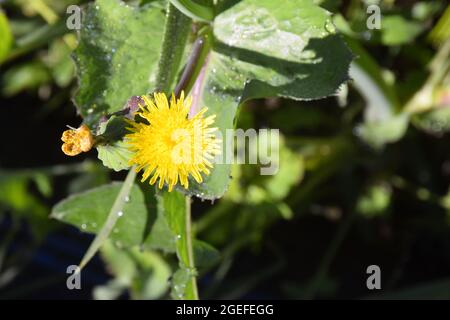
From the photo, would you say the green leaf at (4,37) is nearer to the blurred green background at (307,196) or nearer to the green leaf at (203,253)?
the blurred green background at (307,196)

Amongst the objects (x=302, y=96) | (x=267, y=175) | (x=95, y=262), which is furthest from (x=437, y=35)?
(x=95, y=262)

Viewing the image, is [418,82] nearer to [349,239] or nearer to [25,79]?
[349,239]

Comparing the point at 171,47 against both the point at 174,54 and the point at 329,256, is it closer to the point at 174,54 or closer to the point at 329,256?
the point at 174,54

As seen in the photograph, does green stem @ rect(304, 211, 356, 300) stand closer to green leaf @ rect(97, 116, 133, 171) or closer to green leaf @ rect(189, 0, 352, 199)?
green leaf @ rect(189, 0, 352, 199)

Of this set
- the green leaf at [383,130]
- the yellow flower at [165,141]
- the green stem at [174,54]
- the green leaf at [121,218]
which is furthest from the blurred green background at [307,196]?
the yellow flower at [165,141]

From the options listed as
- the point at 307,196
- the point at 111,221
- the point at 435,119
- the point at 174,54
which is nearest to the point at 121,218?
the point at 111,221

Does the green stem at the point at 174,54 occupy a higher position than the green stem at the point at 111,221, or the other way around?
the green stem at the point at 174,54

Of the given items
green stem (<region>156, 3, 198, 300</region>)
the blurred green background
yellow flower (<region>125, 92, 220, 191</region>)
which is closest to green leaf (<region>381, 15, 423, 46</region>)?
the blurred green background
